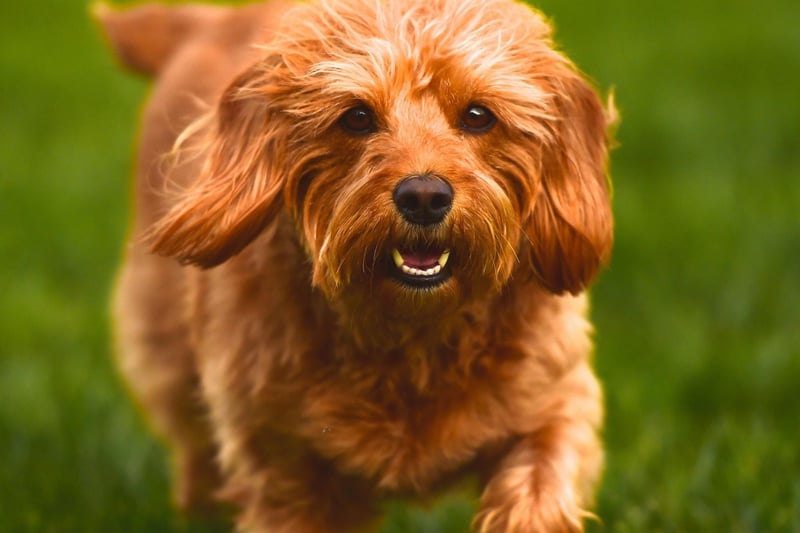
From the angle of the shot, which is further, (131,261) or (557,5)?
(557,5)

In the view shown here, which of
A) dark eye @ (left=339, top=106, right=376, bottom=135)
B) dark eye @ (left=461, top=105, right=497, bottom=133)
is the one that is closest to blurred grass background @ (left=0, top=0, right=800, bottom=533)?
dark eye @ (left=461, top=105, right=497, bottom=133)

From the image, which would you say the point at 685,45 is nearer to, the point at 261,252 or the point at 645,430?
the point at 645,430

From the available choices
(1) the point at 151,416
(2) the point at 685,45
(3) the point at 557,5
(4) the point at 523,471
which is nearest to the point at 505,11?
(4) the point at 523,471

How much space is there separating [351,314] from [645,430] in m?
1.73

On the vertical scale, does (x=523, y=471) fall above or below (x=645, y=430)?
above

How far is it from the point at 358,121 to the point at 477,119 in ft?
0.91

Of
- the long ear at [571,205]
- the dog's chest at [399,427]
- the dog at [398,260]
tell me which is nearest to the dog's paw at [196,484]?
the dog at [398,260]

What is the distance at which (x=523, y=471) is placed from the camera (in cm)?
404

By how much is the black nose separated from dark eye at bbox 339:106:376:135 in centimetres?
25

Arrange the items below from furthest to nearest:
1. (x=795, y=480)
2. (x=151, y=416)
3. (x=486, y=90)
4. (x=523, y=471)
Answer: (x=151, y=416) → (x=795, y=480) → (x=523, y=471) → (x=486, y=90)

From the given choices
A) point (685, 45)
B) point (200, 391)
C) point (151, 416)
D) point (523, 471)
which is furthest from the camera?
point (685, 45)

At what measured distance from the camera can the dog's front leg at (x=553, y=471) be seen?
→ 3.94 metres

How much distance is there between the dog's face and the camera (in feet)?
12.0

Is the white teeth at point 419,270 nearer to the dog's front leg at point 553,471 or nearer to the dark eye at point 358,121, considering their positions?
the dark eye at point 358,121
